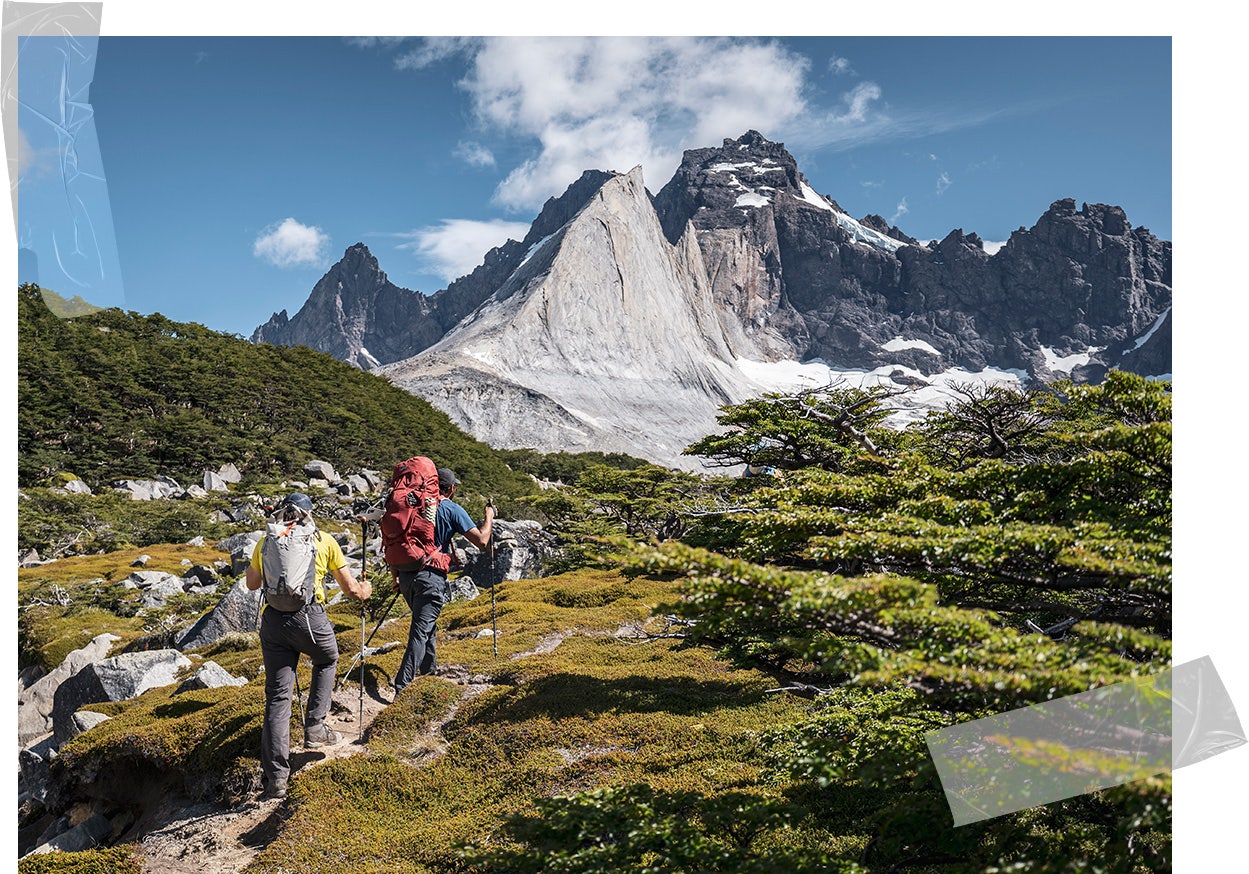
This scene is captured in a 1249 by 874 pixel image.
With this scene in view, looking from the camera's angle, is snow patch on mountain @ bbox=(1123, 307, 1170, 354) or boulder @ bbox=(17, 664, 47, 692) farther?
snow patch on mountain @ bbox=(1123, 307, 1170, 354)

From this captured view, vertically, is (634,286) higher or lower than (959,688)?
higher

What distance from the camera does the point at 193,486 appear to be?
4084 centimetres

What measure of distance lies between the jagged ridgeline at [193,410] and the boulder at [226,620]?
2866cm

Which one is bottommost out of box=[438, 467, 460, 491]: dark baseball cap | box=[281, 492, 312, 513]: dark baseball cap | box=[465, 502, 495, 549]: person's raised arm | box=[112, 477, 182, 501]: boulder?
box=[465, 502, 495, 549]: person's raised arm

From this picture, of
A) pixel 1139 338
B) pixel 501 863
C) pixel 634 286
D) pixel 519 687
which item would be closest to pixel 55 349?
pixel 519 687

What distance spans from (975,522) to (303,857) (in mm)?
5433

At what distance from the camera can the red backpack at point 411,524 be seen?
26.0 feet

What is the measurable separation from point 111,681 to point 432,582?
22.4ft

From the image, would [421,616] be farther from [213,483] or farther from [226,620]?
[213,483]

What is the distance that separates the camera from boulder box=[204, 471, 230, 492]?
132 feet

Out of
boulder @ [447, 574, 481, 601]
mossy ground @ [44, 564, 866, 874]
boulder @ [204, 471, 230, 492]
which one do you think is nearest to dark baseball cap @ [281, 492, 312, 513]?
mossy ground @ [44, 564, 866, 874]

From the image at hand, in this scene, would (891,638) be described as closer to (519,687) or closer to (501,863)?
(501,863)

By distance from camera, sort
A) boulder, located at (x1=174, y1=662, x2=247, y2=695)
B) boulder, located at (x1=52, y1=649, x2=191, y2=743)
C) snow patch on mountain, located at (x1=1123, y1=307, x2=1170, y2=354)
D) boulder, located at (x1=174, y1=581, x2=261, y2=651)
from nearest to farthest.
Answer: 1. boulder, located at (x1=174, y1=662, x2=247, y2=695)
2. boulder, located at (x1=52, y1=649, x2=191, y2=743)
3. boulder, located at (x1=174, y1=581, x2=261, y2=651)
4. snow patch on mountain, located at (x1=1123, y1=307, x2=1170, y2=354)

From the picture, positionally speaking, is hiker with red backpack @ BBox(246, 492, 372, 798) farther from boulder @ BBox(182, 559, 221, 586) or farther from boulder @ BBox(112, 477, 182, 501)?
boulder @ BBox(112, 477, 182, 501)
